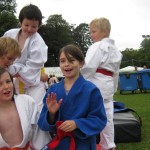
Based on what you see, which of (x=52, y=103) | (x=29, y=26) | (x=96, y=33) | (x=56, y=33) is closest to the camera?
(x=52, y=103)

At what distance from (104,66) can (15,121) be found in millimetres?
1861

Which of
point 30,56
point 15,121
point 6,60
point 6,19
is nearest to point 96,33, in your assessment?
point 30,56

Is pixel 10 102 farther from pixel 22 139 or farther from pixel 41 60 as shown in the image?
pixel 41 60

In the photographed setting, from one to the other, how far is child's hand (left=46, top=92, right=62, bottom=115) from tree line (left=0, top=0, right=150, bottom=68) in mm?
39188

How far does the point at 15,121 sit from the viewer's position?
2.89m

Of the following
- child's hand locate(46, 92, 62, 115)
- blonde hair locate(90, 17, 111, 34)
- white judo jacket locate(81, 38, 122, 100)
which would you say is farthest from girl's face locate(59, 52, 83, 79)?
blonde hair locate(90, 17, 111, 34)

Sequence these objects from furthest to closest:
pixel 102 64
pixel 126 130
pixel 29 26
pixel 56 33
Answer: pixel 56 33
pixel 126 130
pixel 102 64
pixel 29 26

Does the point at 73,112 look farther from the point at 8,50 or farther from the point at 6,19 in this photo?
the point at 6,19

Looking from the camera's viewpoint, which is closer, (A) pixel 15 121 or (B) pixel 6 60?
(A) pixel 15 121

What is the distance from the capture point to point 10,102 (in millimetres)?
2975

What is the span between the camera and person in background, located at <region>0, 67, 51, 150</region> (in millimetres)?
2848

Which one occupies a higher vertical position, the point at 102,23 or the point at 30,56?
the point at 102,23

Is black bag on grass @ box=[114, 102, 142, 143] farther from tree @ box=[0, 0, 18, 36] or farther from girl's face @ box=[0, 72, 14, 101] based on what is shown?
tree @ box=[0, 0, 18, 36]

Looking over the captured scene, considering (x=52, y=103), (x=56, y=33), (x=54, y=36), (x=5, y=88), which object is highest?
(x=56, y=33)
